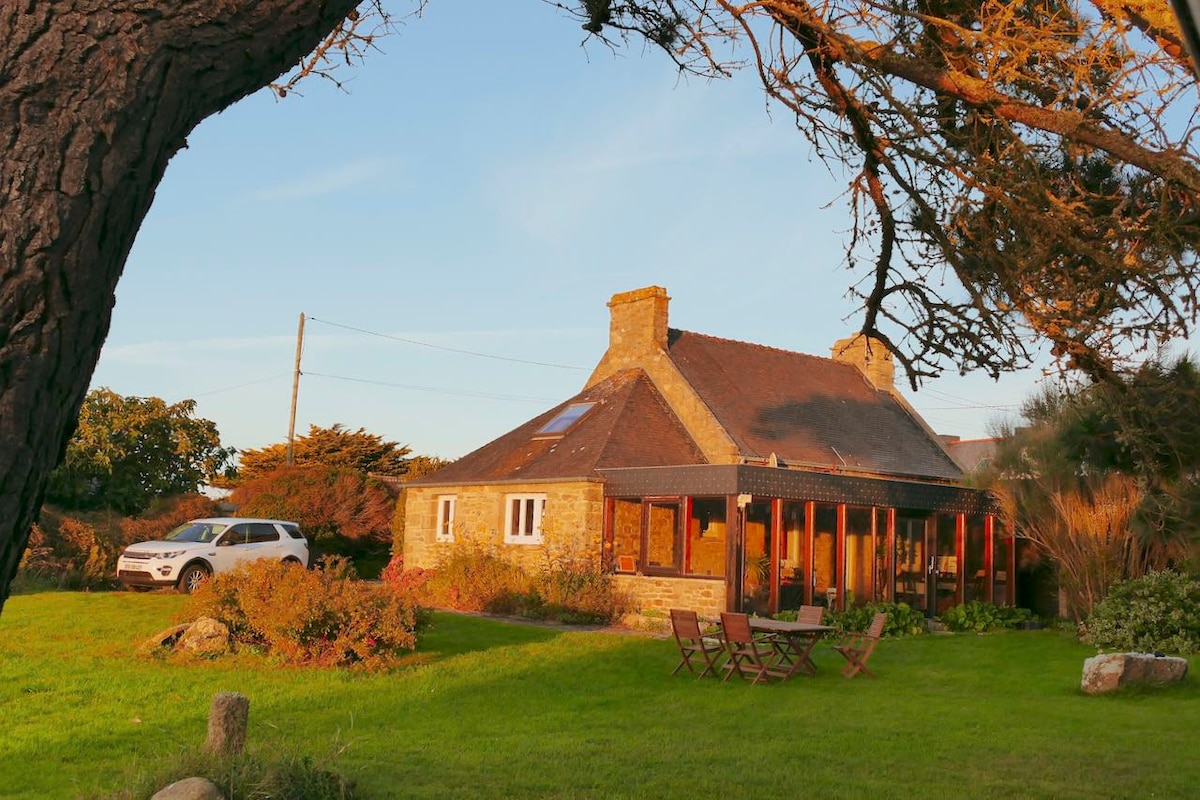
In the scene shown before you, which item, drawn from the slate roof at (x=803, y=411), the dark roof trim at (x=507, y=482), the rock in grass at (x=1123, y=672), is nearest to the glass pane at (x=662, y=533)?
the dark roof trim at (x=507, y=482)

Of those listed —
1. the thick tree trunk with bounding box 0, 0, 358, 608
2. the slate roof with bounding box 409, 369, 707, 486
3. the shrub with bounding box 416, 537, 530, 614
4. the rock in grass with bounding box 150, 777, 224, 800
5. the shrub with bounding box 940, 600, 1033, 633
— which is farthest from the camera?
the slate roof with bounding box 409, 369, 707, 486

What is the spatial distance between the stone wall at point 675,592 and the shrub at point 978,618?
5.50 metres

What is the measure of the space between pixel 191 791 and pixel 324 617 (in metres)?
7.72

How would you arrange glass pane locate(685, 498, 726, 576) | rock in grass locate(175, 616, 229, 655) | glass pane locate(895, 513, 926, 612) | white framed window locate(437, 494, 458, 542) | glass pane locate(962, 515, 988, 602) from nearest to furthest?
1. rock in grass locate(175, 616, 229, 655)
2. glass pane locate(685, 498, 726, 576)
3. glass pane locate(895, 513, 926, 612)
4. glass pane locate(962, 515, 988, 602)
5. white framed window locate(437, 494, 458, 542)

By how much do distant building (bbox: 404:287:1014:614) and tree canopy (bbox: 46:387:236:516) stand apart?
787cm

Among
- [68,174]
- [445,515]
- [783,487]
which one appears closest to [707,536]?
[783,487]

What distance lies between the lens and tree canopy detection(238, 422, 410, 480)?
3834cm

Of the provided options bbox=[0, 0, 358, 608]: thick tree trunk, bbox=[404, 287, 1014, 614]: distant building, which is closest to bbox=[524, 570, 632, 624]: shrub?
bbox=[404, 287, 1014, 614]: distant building

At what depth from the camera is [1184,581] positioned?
60.8ft

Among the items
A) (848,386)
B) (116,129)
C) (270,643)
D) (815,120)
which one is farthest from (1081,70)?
(848,386)

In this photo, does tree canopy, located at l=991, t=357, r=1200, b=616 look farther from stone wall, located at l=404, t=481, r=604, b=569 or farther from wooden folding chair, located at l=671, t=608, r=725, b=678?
stone wall, located at l=404, t=481, r=604, b=569

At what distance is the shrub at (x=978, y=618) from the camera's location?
22.9m

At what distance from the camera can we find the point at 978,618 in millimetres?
23078

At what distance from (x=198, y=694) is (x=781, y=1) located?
9.49 meters
